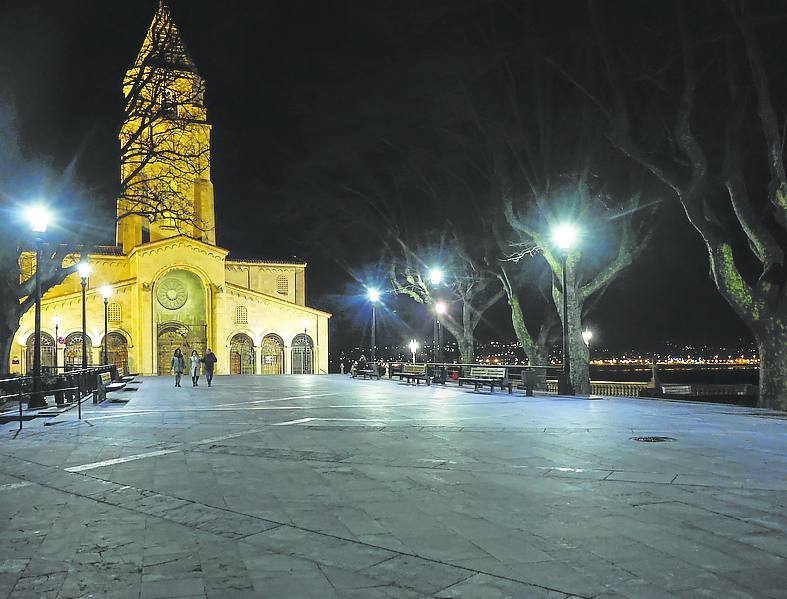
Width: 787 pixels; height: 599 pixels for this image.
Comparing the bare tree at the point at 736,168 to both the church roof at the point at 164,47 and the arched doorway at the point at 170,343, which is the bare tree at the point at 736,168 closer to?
the church roof at the point at 164,47

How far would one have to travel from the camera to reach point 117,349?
179 ft

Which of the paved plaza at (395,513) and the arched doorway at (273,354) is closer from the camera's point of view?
the paved plaza at (395,513)

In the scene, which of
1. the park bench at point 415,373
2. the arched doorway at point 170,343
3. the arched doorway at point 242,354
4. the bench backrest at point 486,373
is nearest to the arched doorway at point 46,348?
the arched doorway at point 170,343

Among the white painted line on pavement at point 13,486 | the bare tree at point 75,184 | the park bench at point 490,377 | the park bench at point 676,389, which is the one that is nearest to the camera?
the white painted line on pavement at point 13,486

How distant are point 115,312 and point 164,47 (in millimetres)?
32175

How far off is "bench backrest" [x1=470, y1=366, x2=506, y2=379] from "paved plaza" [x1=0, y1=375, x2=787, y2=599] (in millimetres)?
11861

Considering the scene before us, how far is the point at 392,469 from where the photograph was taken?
28.2ft

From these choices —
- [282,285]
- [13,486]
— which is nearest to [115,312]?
[282,285]

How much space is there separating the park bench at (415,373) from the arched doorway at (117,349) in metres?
27.8

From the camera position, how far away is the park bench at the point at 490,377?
24.3 meters

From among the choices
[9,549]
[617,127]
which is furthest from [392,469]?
[617,127]

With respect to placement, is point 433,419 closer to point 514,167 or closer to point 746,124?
point 746,124

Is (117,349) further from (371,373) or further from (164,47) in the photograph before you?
(164,47)

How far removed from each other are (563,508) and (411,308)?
64876mm
